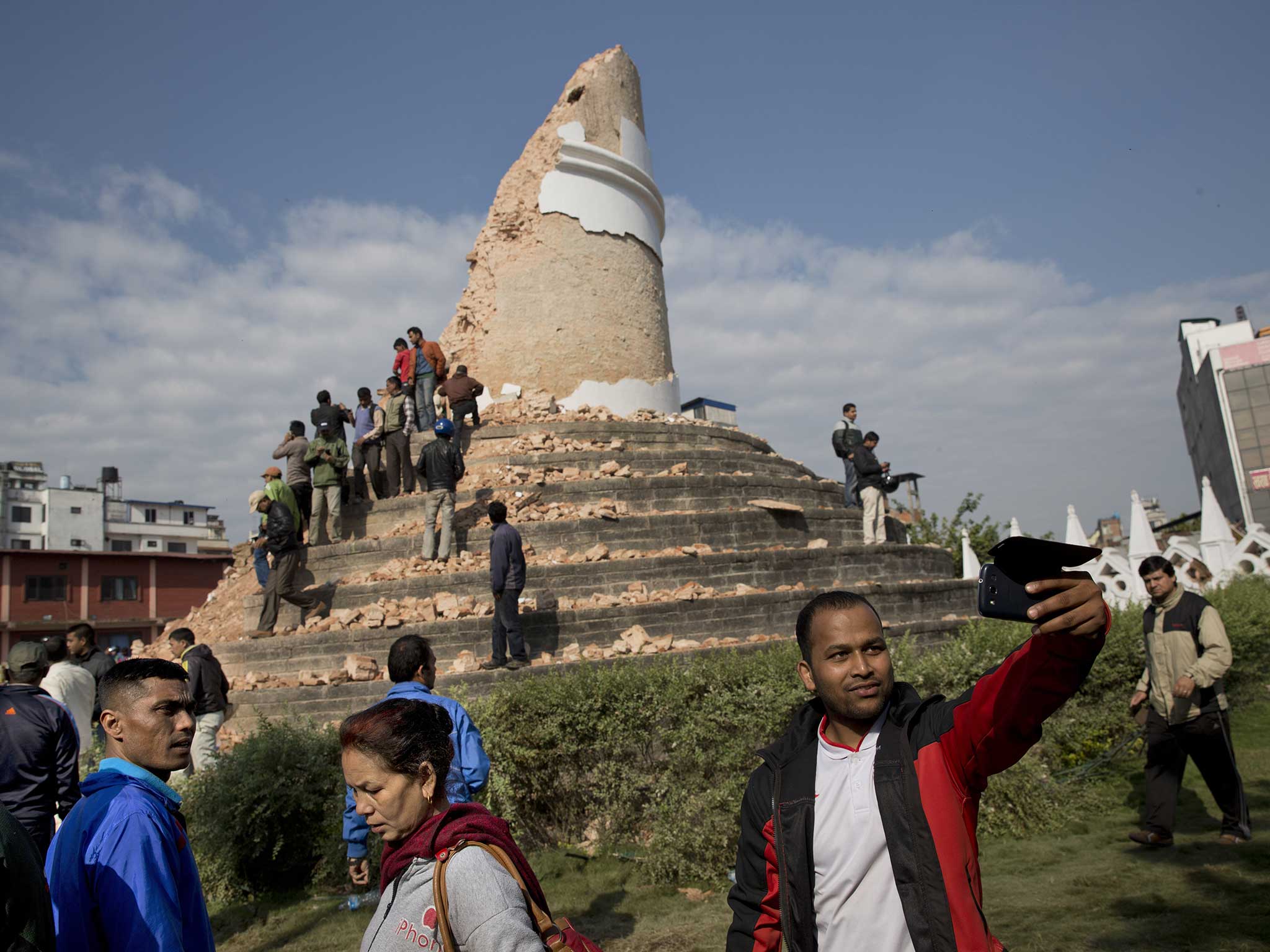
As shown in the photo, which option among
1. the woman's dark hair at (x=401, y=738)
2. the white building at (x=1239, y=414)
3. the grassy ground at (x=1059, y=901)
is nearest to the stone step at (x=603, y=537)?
the grassy ground at (x=1059, y=901)

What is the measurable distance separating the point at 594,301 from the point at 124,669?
12.7 m

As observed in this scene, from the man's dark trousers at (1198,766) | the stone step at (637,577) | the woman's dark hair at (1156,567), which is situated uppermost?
the stone step at (637,577)

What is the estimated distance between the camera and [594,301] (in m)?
14.6

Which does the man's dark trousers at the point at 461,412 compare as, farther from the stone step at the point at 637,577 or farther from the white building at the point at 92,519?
the white building at the point at 92,519

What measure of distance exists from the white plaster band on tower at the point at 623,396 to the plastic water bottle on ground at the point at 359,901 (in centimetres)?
950

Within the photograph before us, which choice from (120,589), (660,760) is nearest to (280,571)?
(660,760)

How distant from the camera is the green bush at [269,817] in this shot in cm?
538

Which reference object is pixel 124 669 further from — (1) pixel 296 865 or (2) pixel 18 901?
(1) pixel 296 865

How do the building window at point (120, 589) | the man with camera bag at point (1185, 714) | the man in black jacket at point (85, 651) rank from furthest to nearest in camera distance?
1. the building window at point (120, 589)
2. the man in black jacket at point (85, 651)
3. the man with camera bag at point (1185, 714)

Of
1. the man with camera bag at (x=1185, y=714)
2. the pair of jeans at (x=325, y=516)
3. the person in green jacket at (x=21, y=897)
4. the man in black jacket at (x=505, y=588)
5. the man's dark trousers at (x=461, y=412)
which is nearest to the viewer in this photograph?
the person in green jacket at (x=21, y=897)

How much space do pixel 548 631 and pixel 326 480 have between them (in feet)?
13.3

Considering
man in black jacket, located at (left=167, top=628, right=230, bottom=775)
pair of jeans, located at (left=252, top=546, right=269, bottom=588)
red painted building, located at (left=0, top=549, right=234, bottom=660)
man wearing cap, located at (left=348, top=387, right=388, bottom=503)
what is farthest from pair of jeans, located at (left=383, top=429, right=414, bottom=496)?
red painted building, located at (left=0, top=549, right=234, bottom=660)

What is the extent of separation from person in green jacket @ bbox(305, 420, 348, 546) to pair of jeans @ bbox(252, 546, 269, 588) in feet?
1.91

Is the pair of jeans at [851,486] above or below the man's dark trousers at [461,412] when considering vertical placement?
below
